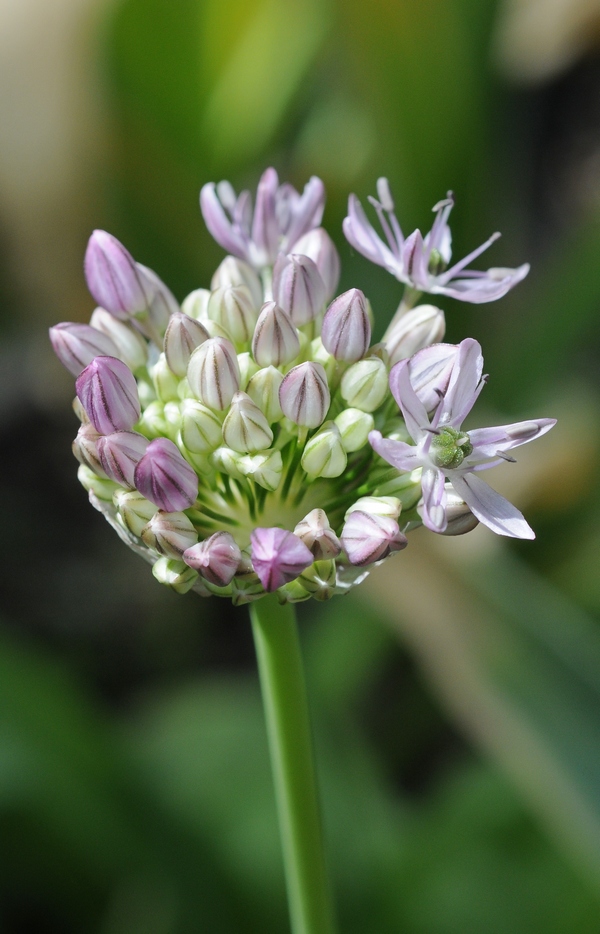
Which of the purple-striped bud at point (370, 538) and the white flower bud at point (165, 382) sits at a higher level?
the white flower bud at point (165, 382)

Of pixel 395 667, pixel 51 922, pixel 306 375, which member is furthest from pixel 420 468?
pixel 395 667

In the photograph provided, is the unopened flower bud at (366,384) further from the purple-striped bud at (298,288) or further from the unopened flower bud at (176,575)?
the unopened flower bud at (176,575)

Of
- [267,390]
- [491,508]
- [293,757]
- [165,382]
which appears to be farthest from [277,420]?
[293,757]

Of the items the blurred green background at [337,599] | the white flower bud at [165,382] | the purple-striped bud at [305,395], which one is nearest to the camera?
the purple-striped bud at [305,395]

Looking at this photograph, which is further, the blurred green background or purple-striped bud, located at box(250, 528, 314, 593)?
the blurred green background

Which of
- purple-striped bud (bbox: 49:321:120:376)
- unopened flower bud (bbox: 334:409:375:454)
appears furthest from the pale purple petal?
purple-striped bud (bbox: 49:321:120:376)

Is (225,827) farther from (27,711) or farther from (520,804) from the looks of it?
(520,804)

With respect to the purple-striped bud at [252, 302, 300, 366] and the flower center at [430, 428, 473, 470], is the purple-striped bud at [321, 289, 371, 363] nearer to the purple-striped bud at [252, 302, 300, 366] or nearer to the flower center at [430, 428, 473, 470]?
the purple-striped bud at [252, 302, 300, 366]

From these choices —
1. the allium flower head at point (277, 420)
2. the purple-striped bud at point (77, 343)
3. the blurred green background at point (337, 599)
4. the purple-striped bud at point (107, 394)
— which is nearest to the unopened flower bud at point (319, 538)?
the allium flower head at point (277, 420)
